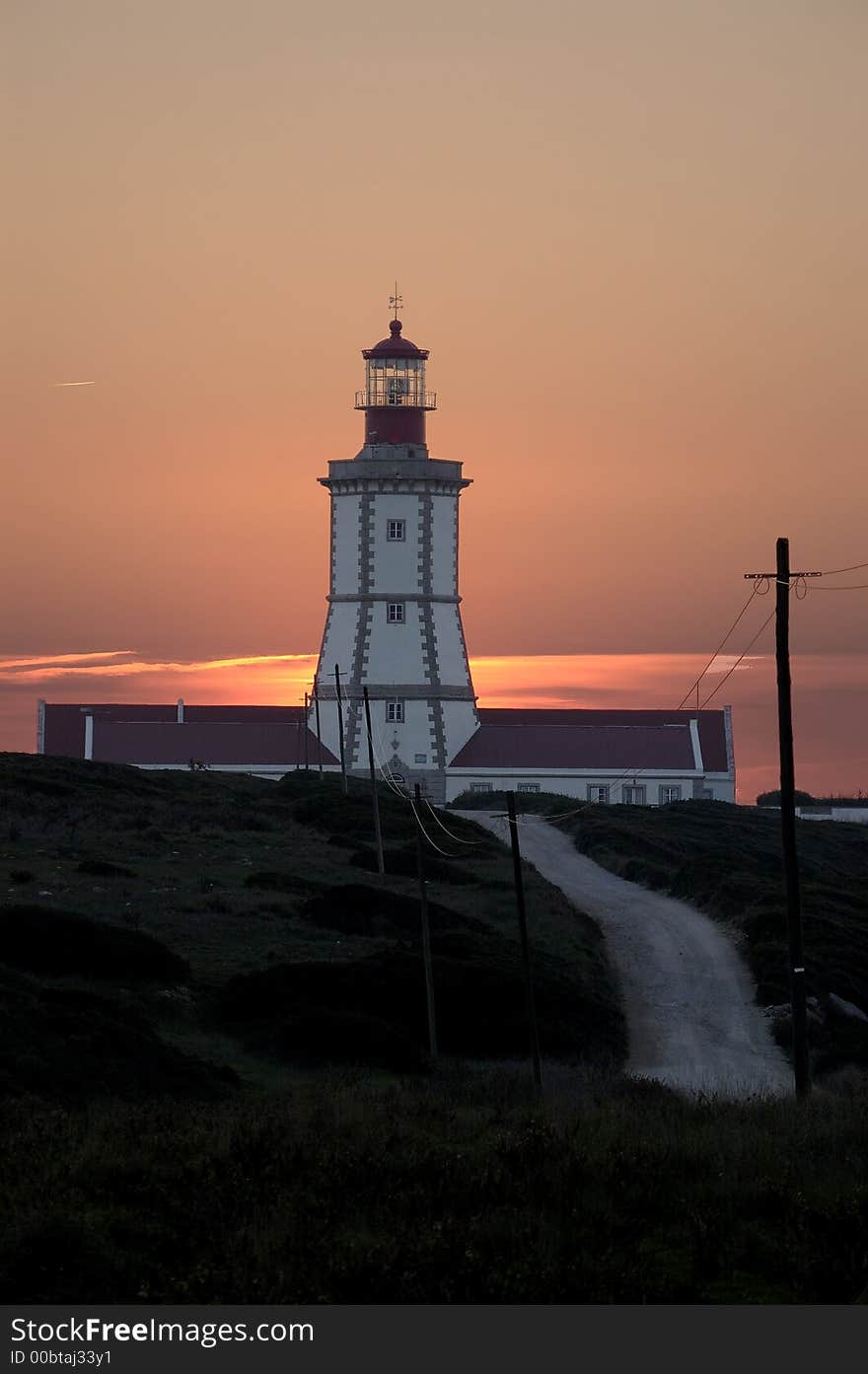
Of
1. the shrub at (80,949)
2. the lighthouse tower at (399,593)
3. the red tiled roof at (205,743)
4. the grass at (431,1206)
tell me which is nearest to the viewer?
the grass at (431,1206)

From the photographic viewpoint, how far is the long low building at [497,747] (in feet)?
243

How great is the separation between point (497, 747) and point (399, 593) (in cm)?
760

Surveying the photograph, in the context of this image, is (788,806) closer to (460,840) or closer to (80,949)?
(80,949)

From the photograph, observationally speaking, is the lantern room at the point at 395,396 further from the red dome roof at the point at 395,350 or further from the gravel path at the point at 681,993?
the gravel path at the point at 681,993

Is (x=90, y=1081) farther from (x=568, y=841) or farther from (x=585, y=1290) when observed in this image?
(x=568, y=841)

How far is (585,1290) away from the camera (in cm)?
1206

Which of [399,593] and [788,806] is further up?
[399,593]

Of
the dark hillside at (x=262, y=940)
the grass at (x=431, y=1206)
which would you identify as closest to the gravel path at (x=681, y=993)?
the dark hillside at (x=262, y=940)

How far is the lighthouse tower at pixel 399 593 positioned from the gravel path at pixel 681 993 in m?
19.3

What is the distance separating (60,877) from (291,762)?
121 feet

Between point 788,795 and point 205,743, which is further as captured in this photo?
point 205,743

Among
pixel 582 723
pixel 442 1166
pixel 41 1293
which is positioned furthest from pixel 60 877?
pixel 582 723

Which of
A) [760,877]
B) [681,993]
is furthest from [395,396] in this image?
[681,993]

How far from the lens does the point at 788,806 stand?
25.5 meters
